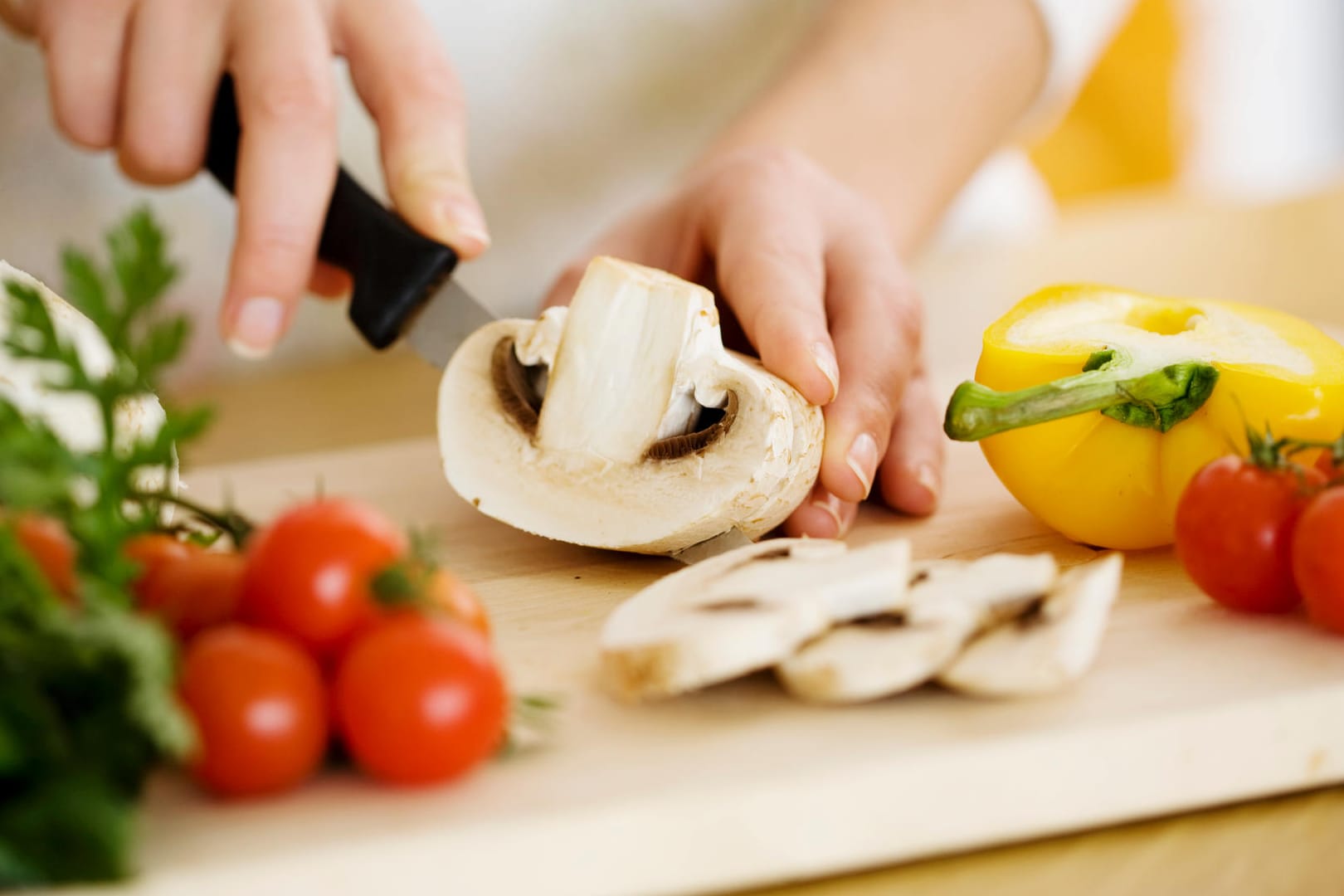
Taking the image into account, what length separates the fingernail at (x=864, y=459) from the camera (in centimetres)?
160

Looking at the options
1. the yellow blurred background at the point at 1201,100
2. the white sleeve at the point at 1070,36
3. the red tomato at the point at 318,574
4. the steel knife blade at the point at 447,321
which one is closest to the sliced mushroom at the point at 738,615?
the red tomato at the point at 318,574

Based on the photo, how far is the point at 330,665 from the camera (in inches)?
42.4

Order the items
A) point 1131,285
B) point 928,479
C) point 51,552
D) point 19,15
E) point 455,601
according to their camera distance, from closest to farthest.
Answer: point 51,552, point 455,601, point 928,479, point 19,15, point 1131,285

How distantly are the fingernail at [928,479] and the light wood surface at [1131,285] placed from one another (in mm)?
416

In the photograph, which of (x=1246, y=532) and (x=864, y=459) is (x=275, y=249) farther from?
(x=1246, y=532)

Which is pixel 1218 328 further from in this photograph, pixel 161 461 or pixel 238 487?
pixel 238 487

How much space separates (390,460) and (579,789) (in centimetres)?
123

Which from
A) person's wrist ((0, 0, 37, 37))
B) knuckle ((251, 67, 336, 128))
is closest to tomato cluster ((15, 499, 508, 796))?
knuckle ((251, 67, 336, 128))

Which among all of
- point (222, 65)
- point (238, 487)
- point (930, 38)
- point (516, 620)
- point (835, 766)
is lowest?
point (238, 487)

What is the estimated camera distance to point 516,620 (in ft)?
4.79

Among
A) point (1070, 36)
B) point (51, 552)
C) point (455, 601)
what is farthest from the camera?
point (1070, 36)

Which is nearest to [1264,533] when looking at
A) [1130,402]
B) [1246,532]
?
[1246,532]

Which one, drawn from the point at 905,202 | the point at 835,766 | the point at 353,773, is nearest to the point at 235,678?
the point at 353,773

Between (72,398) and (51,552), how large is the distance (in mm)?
526
